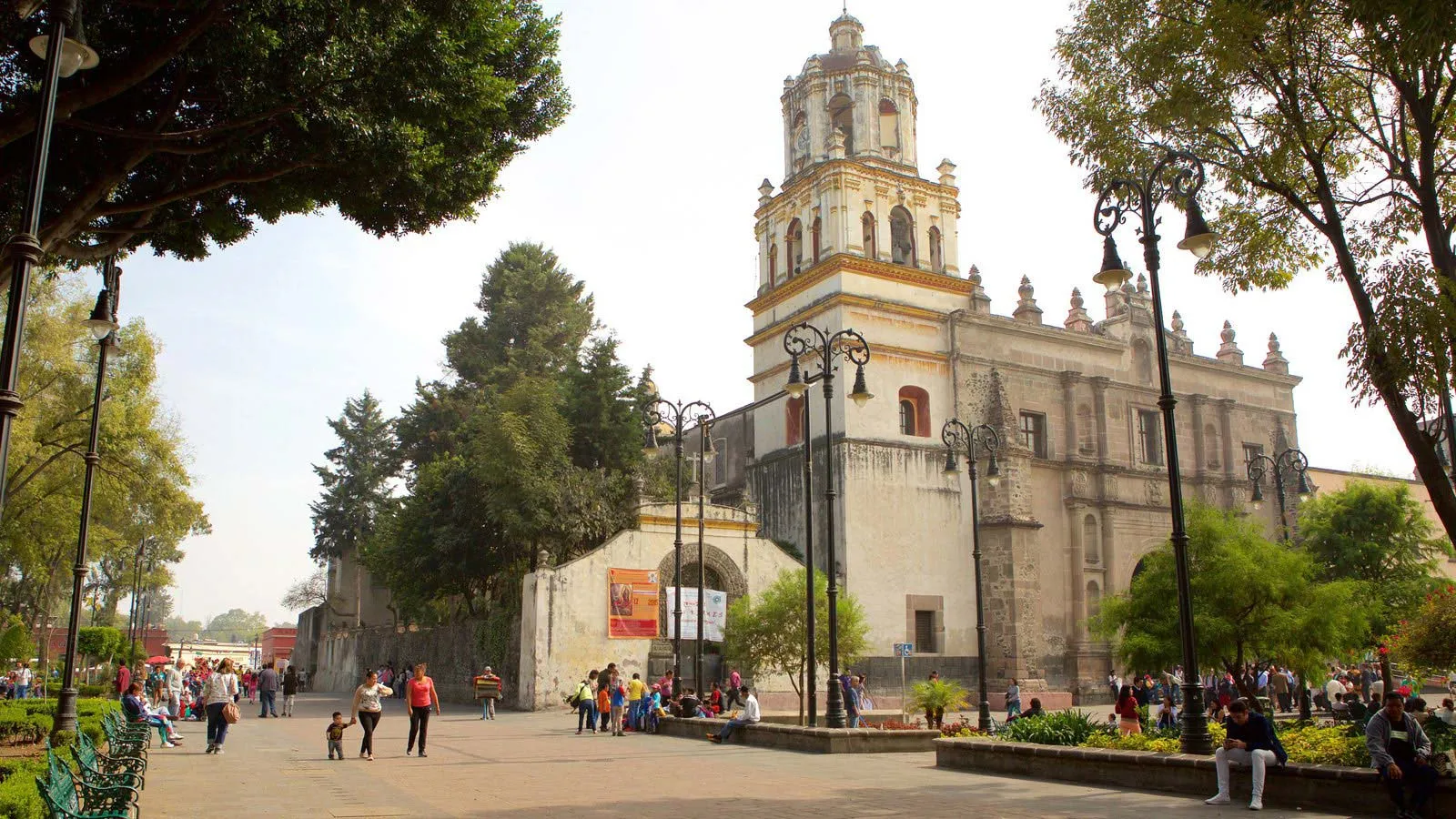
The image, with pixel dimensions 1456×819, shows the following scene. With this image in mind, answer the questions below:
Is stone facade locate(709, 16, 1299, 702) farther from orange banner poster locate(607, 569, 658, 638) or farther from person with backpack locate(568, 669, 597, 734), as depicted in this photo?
person with backpack locate(568, 669, 597, 734)

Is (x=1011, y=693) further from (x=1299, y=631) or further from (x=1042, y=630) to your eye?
(x=1042, y=630)

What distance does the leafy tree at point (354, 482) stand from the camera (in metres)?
53.7

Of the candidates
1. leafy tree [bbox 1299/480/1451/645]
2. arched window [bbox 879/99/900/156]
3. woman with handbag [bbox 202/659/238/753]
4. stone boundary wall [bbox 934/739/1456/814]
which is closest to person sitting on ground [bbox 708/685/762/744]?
stone boundary wall [bbox 934/739/1456/814]

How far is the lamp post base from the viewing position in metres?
11.3

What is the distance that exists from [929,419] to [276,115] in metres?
26.0

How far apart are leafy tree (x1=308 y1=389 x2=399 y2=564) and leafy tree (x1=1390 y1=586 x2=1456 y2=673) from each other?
41359 mm

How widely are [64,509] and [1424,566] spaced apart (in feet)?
132

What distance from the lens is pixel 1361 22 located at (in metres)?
8.98

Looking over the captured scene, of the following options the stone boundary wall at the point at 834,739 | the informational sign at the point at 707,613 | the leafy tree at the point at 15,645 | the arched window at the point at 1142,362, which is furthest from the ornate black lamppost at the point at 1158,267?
the leafy tree at the point at 15,645

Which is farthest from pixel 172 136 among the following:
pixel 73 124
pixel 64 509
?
pixel 64 509

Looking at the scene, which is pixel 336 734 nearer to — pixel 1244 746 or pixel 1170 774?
pixel 1170 774

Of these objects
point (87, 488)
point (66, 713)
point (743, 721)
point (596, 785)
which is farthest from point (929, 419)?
point (66, 713)

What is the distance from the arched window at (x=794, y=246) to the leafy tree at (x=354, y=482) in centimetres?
2284

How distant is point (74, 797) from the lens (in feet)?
26.1
